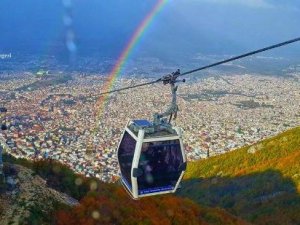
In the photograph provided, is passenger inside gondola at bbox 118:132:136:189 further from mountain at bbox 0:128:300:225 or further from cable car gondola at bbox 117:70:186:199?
mountain at bbox 0:128:300:225

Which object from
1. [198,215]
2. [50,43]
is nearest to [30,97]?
[198,215]

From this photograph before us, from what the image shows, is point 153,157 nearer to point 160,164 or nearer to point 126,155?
point 160,164

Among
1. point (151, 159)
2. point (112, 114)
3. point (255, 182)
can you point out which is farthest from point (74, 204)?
point (112, 114)

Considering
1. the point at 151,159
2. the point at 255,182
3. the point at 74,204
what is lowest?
the point at 255,182

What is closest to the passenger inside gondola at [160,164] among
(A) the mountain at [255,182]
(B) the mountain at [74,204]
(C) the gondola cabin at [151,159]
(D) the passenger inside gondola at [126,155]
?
(C) the gondola cabin at [151,159]

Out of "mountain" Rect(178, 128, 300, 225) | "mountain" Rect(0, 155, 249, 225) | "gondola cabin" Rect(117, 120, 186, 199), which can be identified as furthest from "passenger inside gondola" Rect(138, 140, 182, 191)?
"mountain" Rect(178, 128, 300, 225)

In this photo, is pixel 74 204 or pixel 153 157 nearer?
pixel 153 157
